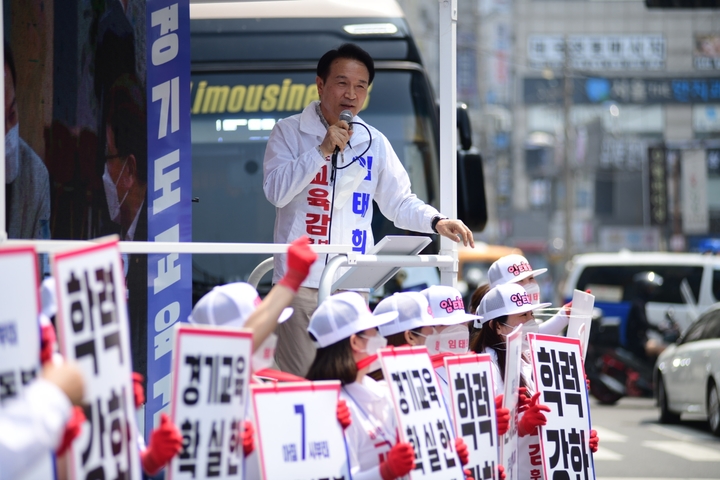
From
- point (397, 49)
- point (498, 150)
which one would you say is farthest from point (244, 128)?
point (498, 150)

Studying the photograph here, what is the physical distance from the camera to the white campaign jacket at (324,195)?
203 inches

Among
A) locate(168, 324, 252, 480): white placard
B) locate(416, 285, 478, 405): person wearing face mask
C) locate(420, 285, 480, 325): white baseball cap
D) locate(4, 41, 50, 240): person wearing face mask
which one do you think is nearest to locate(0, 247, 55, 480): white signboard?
locate(168, 324, 252, 480): white placard

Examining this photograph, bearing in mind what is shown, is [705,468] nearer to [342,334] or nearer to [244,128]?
[244,128]

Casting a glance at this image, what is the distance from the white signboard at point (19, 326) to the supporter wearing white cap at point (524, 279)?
3.00 metres

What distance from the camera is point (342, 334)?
3.77 meters

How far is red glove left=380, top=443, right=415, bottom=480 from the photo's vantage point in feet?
12.0

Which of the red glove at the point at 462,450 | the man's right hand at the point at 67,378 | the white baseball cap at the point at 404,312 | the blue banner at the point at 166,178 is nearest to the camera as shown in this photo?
the man's right hand at the point at 67,378

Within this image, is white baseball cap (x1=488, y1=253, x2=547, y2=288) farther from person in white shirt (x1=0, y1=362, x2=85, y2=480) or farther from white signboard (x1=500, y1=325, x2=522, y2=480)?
person in white shirt (x1=0, y1=362, x2=85, y2=480)

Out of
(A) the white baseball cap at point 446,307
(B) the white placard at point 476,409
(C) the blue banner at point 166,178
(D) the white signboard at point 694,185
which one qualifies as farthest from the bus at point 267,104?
(D) the white signboard at point 694,185

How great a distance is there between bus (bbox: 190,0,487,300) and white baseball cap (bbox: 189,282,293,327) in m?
3.90

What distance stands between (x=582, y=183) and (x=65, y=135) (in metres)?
54.1

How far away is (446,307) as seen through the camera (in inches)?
181

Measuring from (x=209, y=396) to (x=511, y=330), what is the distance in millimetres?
2196

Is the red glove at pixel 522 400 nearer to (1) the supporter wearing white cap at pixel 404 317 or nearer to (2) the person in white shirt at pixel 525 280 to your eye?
(2) the person in white shirt at pixel 525 280
